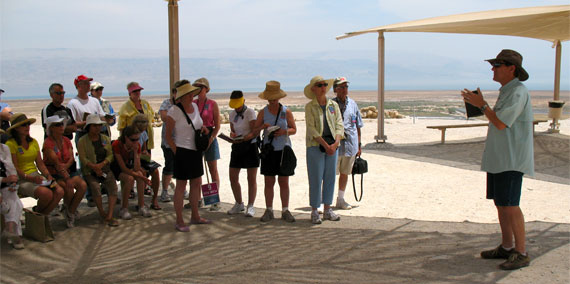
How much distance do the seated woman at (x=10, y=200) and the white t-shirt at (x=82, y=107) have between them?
4.64 ft

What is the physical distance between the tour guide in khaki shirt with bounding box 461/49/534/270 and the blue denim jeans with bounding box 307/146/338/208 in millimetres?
1842

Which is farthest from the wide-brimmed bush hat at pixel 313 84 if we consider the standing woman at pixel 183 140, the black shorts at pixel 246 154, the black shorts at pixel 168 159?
the black shorts at pixel 168 159

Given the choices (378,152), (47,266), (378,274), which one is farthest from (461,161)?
(47,266)

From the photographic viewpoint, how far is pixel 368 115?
21.0 meters

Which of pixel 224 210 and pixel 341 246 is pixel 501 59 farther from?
pixel 224 210

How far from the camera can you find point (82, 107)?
6199mm

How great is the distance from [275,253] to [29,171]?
257 centimetres

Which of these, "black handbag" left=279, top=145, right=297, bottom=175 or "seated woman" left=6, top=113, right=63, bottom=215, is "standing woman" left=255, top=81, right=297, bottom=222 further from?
"seated woman" left=6, top=113, right=63, bottom=215

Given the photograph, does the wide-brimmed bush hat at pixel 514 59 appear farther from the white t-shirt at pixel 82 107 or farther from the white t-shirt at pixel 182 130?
the white t-shirt at pixel 82 107

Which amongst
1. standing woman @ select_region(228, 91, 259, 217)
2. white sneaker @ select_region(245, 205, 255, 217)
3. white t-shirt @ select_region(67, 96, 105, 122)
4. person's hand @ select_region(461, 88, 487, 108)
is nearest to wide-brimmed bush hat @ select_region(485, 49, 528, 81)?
person's hand @ select_region(461, 88, 487, 108)

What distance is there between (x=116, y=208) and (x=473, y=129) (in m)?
12.2

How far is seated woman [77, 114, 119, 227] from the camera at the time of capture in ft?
17.9

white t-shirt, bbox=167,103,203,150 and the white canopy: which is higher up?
the white canopy

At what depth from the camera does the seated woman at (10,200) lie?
15.2 ft
